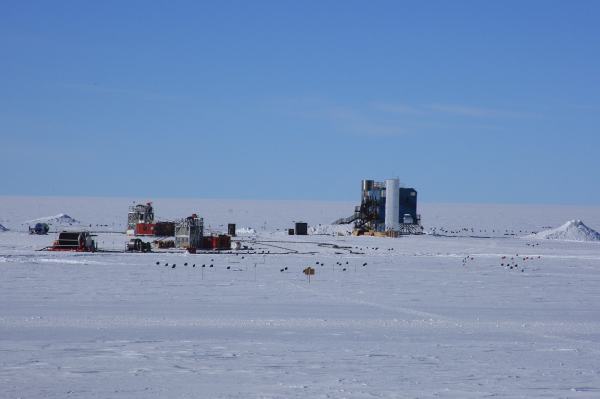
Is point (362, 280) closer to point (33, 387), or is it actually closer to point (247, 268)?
point (247, 268)

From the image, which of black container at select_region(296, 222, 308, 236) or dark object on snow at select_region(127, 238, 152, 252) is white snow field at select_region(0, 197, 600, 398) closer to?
dark object on snow at select_region(127, 238, 152, 252)

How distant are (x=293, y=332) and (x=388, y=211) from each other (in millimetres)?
60841

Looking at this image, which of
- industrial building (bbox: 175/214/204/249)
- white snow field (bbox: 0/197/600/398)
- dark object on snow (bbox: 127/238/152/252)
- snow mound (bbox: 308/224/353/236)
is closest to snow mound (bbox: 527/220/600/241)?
snow mound (bbox: 308/224/353/236)

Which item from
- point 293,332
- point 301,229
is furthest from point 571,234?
point 293,332

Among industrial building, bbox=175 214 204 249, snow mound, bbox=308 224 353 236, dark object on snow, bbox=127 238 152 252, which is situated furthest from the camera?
A: snow mound, bbox=308 224 353 236

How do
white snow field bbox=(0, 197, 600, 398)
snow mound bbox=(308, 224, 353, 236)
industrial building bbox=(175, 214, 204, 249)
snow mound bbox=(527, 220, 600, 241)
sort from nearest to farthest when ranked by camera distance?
white snow field bbox=(0, 197, 600, 398) < industrial building bbox=(175, 214, 204, 249) < snow mound bbox=(527, 220, 600, 241) < snow mound bbox=(308, 224, 353, 236)

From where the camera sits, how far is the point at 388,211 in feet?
255

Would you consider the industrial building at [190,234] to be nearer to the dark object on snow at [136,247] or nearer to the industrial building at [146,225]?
the dark object on snow at [136,247]

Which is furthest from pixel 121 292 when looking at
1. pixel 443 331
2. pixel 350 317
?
pixel 443 331

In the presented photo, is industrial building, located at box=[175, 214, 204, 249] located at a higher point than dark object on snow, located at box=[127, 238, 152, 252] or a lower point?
higher

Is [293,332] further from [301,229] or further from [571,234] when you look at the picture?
[571,234]

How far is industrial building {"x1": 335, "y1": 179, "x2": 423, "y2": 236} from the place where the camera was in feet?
253

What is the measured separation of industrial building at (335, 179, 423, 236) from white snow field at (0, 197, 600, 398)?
40.3m

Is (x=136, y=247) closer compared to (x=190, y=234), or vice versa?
(x=136, y=247)
